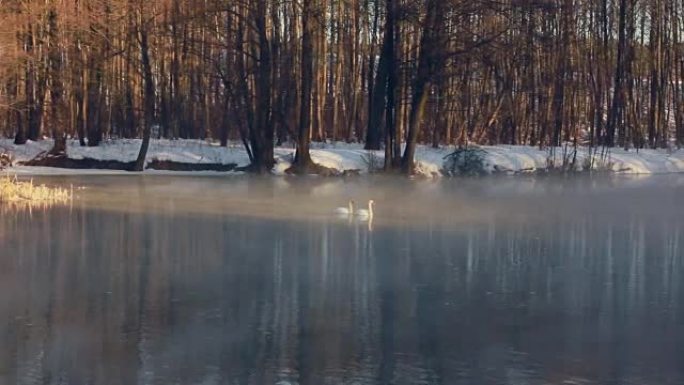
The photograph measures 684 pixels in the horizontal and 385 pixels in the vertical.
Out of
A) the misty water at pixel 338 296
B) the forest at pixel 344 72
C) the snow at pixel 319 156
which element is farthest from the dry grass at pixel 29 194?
the forest at pixel 344 72

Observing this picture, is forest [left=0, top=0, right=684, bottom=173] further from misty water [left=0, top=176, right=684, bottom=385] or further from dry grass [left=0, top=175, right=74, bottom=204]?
misty water [left=0, top=176, right=684, bottom=385]

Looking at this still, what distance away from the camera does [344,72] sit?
62219 mm

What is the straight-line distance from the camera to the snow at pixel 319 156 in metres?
43.9

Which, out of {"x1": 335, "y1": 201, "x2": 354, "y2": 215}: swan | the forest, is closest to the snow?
the forest

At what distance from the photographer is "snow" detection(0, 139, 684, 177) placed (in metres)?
43.9

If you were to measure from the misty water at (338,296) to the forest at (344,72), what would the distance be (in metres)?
17.9

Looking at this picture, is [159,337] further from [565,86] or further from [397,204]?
[565,86]

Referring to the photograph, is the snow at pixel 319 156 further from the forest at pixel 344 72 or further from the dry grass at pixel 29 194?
the dry grass at pixel 29 194

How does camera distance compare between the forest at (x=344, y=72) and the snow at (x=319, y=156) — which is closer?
the forest at (x=344, y=72)

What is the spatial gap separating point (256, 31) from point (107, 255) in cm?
2692

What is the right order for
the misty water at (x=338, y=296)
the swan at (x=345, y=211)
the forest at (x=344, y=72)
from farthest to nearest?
the forest at (x=344, y=72) < the swan at (x=345, y=211) < the misty water at (x=338, y=296)

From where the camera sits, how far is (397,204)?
93.2 ft

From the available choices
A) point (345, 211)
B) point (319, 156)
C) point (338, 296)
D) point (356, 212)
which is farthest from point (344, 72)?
point (338, 296)

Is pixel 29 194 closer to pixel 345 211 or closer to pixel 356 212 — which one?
pixel 345 211
